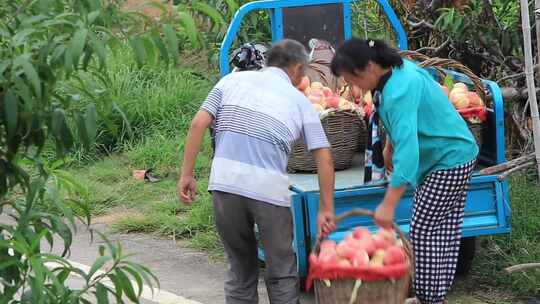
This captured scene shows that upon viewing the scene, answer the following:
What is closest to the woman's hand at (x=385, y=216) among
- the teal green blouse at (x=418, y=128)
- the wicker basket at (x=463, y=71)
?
the teal green blouse at (x=418, y=128)

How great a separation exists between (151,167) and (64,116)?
230 inches

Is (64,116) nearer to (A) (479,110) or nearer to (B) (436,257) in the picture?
(B) (436,257)

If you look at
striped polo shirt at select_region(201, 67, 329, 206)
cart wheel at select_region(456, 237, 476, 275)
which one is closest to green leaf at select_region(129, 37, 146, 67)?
striped polo shirt at select_region(201, 67, 329, 206)

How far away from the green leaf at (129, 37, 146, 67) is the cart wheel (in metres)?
3.57

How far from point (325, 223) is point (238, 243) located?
500 mm

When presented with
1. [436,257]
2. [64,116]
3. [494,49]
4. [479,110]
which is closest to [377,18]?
[494,49]

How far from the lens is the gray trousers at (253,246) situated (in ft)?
17.3

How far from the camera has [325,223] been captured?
5230 millimetres

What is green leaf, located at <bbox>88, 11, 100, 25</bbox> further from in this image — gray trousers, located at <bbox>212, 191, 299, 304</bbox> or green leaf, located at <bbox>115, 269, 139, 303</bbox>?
gray trousers, located at <bbox>212, 191, 299, 304</bbox>

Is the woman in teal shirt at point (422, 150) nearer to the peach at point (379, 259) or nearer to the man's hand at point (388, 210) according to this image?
the man's hand at point (388, 210)

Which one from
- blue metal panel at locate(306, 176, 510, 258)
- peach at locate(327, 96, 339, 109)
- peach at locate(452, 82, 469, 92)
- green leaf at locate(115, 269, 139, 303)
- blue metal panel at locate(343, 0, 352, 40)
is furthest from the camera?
blue metal panel at locate(343, 0, 352, 40)

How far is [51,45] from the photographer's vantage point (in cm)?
329

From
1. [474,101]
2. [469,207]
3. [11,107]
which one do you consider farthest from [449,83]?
[11,107]

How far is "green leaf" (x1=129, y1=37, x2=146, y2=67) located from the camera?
10.9ft
